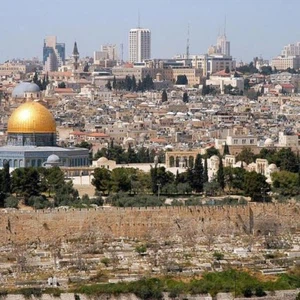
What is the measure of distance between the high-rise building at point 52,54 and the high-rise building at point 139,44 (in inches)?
290

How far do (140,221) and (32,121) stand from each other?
1294 cm

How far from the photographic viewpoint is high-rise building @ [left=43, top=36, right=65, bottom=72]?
156m

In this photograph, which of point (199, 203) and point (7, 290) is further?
point (199, 203)

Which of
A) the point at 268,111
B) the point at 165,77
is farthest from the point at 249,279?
the point at 165,77

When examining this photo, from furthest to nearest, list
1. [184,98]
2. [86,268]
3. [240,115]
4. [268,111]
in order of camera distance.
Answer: [184,98] → [268,111] → [240,115] → [86,268]

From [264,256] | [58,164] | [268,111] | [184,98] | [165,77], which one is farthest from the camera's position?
[165,77]

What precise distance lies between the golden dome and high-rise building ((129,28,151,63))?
117900mm

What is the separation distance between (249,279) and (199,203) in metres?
9.38

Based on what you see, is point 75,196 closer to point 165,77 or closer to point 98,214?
point 98,214

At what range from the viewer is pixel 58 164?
54.4 meters

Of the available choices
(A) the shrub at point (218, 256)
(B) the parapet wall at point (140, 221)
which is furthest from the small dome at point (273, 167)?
(A) the shrub at point (218, 256)

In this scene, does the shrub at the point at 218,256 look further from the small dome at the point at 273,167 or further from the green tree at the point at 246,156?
the green tree at the point at 246,156

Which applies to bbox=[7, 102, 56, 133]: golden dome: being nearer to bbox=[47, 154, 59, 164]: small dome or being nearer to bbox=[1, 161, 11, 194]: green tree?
bbox=[47, 154, 59, 164]: small dome

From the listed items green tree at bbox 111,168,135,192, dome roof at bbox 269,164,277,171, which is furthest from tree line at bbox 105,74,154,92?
green tree at bbox 111,168,135,192
